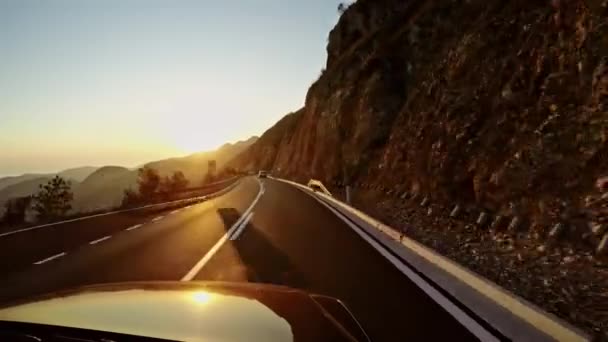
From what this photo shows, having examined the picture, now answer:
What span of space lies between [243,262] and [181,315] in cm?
647

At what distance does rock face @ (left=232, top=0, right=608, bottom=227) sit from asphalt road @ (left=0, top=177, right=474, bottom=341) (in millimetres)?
4230

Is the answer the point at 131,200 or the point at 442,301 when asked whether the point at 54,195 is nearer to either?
the point at 131,200

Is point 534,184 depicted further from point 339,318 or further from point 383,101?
point 383,101

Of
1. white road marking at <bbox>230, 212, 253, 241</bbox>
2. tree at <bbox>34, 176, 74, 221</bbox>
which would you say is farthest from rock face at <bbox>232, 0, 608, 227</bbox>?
tree at <bbox>34, 176, 74, 221</bbox>

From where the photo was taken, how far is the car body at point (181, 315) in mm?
2488

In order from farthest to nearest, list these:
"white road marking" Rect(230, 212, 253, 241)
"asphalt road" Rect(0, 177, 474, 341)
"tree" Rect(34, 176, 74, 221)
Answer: "tree" Rect(34, 176, 74, 221) → "white road marking" Rect(230, 212, 253, 241) → "asphalt road" Rect(0, 177, 474, 341)

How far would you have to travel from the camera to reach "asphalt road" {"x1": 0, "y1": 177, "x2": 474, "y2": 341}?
5762mm

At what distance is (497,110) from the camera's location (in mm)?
16547

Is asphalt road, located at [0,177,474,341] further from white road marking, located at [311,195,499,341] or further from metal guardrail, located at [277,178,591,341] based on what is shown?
metal guardrail, located at [277,178,591,341]

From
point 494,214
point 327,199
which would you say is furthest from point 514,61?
point 327,199

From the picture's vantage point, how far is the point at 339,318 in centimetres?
319

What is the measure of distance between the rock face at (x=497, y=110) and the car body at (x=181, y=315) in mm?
8800

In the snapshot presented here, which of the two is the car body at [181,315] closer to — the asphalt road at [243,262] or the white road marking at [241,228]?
the asphalt road at [243,262]

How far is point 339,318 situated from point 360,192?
93.7 feet
